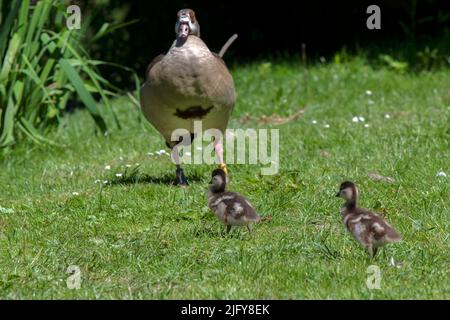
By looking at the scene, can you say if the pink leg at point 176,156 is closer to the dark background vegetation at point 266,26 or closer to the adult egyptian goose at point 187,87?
the adult egyptian goose at point 187,87

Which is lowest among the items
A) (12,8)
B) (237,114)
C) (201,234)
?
(237,114)

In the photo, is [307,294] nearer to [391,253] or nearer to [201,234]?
[391,253]

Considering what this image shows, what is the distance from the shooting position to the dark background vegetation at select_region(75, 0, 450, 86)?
1653 cm

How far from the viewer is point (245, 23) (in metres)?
17.4

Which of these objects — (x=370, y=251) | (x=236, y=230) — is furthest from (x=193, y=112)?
(x=370, y=251)

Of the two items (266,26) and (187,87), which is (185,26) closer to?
(187,87)

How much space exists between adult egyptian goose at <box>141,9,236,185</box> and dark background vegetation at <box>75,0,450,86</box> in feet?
24.3

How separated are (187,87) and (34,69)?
9.59ft

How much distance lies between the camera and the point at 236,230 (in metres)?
7.59

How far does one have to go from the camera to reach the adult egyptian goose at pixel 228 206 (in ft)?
23.3

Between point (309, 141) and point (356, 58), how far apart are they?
4.82 meters

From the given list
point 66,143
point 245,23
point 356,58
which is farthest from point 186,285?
point 245,23

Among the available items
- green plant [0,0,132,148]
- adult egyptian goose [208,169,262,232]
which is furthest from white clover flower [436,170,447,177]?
green plant [0,0,132,148]

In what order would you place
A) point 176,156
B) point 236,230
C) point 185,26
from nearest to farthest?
point 236,230
point 185,26
point 176,156
